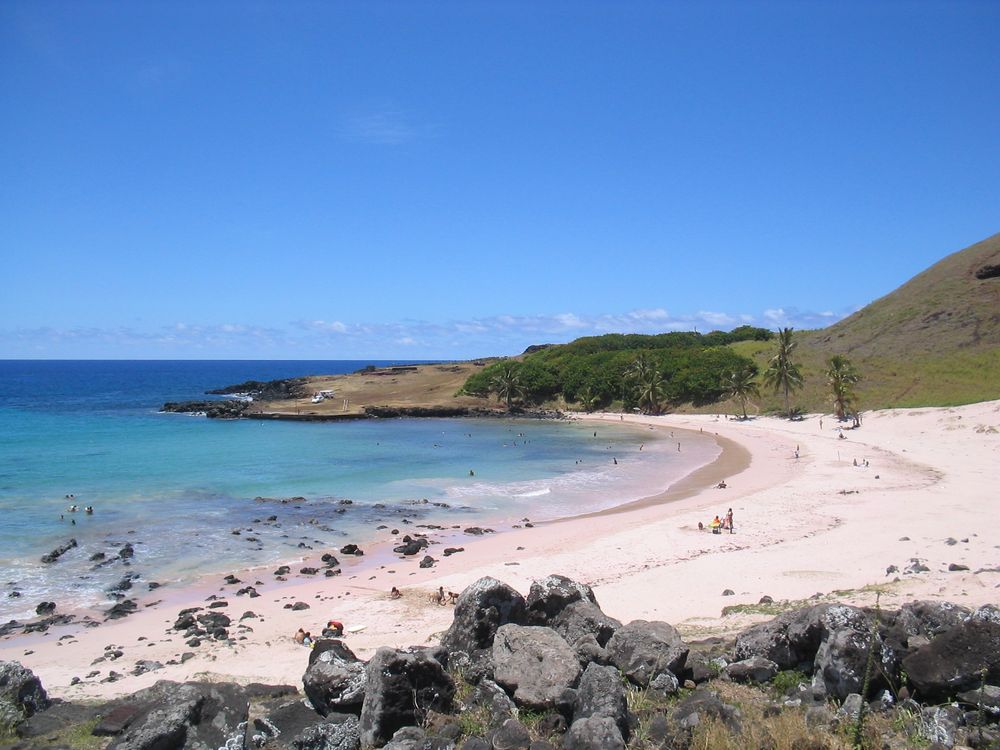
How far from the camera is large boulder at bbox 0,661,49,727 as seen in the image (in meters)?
9.02

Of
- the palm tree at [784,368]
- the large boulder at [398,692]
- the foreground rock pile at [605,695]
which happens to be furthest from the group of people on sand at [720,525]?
the palm tree at [784,368]

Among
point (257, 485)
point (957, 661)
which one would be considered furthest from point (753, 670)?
point (257, 485)

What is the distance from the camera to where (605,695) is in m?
7.38

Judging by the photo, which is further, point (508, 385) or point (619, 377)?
point (508, 385)

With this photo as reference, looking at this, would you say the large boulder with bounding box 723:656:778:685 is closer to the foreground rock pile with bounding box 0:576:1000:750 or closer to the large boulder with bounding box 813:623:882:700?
the foreground rock pile with bounding box 0:576:1000:750

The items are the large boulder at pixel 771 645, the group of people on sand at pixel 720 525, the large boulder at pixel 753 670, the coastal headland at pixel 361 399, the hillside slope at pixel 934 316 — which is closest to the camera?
the large boulder at pixel 753 670

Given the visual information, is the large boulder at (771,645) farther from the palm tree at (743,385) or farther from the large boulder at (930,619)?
the palm tree at (743,385)

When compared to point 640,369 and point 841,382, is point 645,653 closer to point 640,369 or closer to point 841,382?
point 841,382

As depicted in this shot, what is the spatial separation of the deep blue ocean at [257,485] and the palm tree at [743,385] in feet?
45.6

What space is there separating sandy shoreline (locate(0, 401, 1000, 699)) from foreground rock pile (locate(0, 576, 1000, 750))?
3.77 meters

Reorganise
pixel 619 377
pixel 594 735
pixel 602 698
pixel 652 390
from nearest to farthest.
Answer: pixel 594 735, pixel 602 698, pixel 652 390, pixel 619 377

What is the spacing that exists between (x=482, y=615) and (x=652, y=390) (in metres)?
76.0

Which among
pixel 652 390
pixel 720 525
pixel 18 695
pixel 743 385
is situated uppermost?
pixel 743 385

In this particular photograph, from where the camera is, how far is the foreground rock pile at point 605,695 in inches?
277
